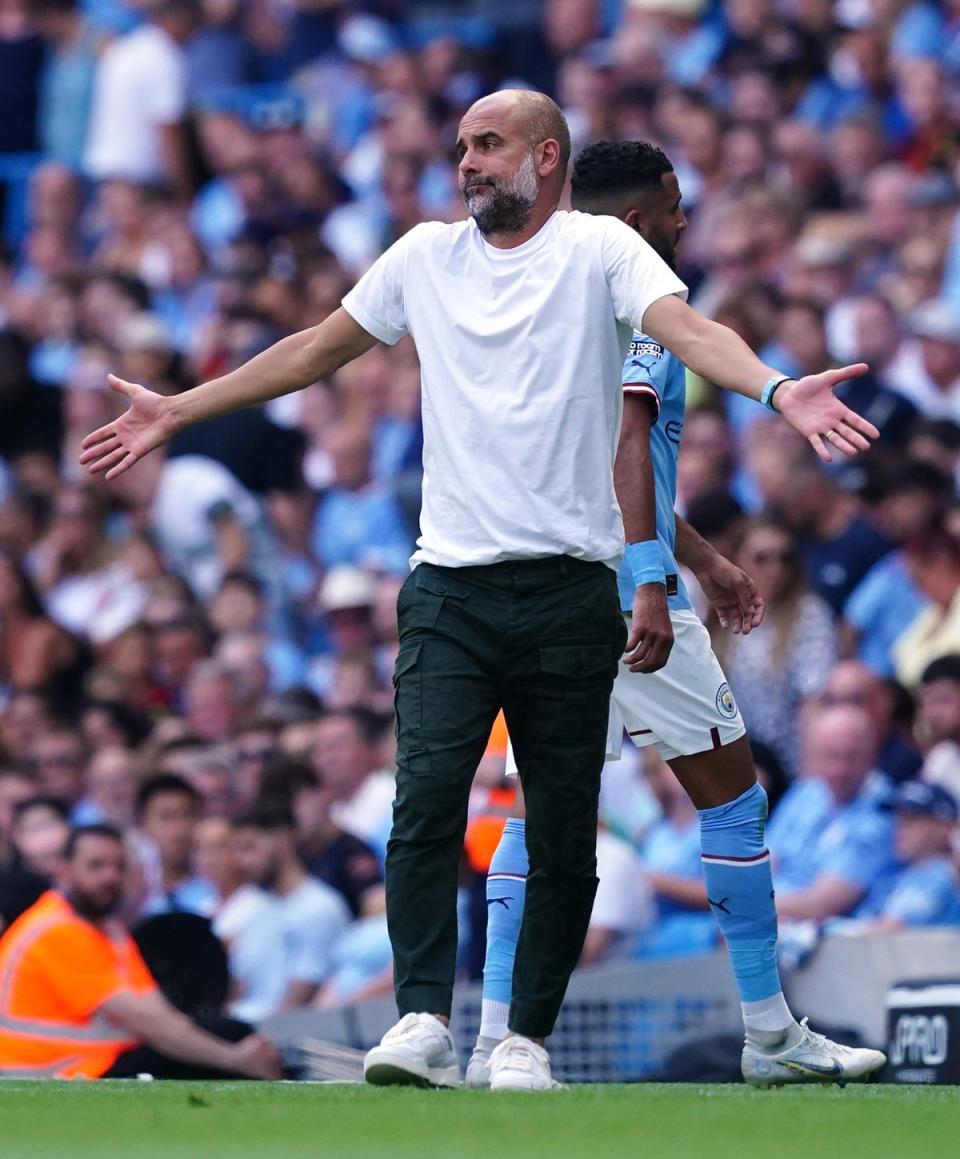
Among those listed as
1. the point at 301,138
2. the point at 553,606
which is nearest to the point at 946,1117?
the point at 553,606

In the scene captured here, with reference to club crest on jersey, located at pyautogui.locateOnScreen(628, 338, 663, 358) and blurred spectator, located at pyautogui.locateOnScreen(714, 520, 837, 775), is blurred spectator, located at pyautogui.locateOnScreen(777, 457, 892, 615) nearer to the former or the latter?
blurred spectator, located at pyautogui.locateOnScreen(714, 520, 837, 775)

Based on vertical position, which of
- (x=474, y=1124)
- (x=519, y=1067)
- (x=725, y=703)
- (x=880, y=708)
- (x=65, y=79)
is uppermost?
(x=65, y=79)

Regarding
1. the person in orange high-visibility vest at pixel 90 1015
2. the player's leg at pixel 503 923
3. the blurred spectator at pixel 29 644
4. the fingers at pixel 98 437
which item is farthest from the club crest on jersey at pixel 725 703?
the blurred spectator at pixel 29 644

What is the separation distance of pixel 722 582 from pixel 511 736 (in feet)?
3.42

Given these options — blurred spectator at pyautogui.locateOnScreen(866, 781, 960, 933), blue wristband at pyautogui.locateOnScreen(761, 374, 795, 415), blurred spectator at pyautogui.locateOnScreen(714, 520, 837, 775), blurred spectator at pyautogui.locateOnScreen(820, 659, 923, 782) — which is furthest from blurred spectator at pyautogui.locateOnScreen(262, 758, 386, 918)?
blue wristband at pyautogui.locateOnScreen(761, 374, 795, 415)

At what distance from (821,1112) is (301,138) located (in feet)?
41.2

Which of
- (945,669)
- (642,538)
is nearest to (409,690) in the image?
(642,538)

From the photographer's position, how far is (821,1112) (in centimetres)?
472

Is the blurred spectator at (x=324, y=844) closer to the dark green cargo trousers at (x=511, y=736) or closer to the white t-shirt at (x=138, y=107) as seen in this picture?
the dark green cargo trousers at (x=511, y=736)

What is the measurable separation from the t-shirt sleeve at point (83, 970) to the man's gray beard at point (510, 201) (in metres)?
3.62

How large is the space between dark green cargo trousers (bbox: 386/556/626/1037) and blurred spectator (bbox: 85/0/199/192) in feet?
40.4

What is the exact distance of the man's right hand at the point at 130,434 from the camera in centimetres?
551

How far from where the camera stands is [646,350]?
582 centimetres

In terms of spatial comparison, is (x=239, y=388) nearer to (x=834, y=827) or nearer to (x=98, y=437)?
(x=98, y=437)
